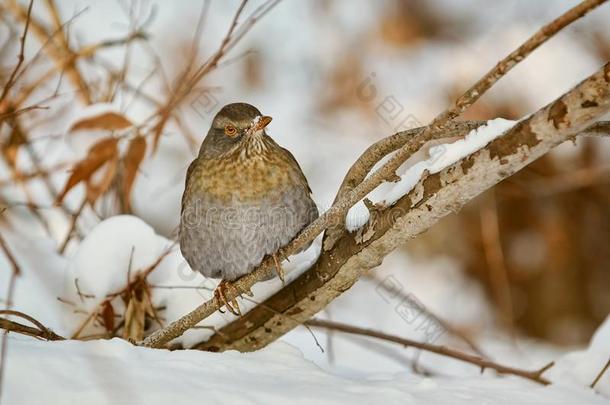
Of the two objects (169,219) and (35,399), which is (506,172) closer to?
(35,399)

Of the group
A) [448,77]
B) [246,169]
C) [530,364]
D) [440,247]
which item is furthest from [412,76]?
[246,169]

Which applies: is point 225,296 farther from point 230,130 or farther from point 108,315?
point 230,130

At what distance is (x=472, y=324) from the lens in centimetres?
782

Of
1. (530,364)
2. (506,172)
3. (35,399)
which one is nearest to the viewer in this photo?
(35,399)

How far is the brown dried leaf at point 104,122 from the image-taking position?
4238 mm

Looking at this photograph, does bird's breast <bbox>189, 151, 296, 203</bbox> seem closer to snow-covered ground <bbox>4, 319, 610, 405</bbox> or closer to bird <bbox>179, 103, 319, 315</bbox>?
bird <bbox>179, 103, 319, 315</bbox>

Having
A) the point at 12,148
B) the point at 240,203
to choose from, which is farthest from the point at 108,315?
the point at 12,148

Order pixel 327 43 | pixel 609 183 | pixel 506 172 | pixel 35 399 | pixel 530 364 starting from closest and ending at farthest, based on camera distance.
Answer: pixel 35 399, pixel 506 172, pixel 530 364, pixel 609 183, pixel 327 43

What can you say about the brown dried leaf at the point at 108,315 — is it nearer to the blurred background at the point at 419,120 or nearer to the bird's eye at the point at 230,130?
the bird's eye at the point at 230,130

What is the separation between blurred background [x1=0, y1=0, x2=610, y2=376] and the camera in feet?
24.2

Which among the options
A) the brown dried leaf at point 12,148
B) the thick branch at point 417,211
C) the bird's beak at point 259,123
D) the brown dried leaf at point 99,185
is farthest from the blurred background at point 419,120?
the thick branch at point 417,211

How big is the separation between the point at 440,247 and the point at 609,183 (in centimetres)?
171

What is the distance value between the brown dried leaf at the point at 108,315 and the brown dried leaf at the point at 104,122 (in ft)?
3.17

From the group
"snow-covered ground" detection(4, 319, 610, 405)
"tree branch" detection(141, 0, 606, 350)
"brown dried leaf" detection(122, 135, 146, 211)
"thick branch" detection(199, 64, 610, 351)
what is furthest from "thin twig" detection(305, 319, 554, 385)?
"brown dried leaf" detection(122, 135, 146, 211)
